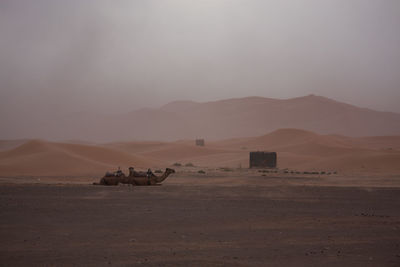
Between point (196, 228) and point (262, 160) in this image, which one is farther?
point (262, 160)

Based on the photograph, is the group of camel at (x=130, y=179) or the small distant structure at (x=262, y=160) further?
the small distant structure at (x=262, y=160)

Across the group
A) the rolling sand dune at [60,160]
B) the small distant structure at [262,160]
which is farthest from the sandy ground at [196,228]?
the small distant structure at [262,160]

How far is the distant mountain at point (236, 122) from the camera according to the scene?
131125 mm

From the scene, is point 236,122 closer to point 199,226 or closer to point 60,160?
point 60,160

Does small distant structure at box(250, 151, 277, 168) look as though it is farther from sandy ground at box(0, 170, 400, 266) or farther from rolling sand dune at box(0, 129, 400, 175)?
sandy ground at box(0, 170, 400, 266)

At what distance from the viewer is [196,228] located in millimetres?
10602

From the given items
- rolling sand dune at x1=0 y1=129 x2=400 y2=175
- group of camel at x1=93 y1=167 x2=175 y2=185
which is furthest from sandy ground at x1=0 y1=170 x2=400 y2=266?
rolling sand dune at x1=0 y1=129 x2=400 y2=175

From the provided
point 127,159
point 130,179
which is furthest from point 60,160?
point 130,179

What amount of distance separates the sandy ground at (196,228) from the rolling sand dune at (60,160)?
1027 cm

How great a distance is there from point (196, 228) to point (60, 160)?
2165 cm

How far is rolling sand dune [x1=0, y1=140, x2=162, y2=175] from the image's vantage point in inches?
1104

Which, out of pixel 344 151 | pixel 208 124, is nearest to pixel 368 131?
pixel 208 124

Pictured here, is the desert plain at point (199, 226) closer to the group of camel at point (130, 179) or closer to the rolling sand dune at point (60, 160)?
the group of camel at point (130, 179)

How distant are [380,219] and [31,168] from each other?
2163 centimetres
